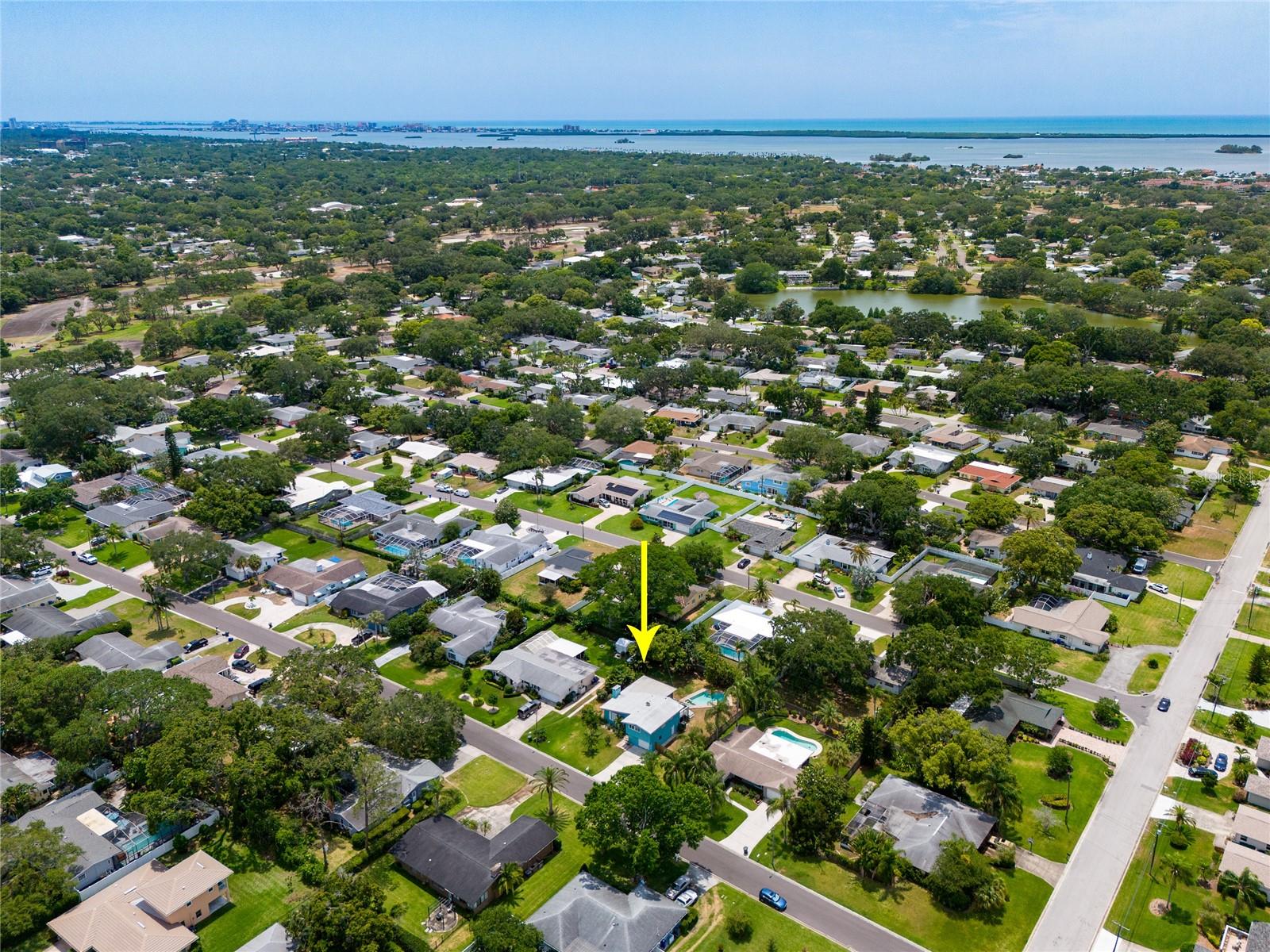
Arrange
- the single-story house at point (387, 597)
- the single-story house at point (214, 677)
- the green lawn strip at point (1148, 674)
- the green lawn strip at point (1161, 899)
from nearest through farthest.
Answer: the green lawn strip at point (1161, 899)
the single-story house at point (214, 677)
the green lawn strip at point (1148, 674)
the single-story house at point (387, 597)

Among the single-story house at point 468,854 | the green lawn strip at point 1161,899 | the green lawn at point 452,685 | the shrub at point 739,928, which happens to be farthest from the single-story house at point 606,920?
the green lawn strip at point 1161,899

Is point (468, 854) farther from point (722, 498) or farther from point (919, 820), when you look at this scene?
point (722, 498)

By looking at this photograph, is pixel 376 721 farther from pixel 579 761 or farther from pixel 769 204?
pixel 769 204

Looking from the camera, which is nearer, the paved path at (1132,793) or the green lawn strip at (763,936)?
the green lawn strip at (763,936)

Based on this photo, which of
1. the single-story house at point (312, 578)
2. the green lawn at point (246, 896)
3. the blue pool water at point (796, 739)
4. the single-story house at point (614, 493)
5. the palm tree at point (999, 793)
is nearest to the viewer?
the green lawn at point (246, 896)

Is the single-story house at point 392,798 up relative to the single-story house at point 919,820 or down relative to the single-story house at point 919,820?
down

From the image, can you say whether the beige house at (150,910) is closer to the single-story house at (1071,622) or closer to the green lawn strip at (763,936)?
the green lawn strip at (763,936)

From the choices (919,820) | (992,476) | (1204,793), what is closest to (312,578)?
(919,820)

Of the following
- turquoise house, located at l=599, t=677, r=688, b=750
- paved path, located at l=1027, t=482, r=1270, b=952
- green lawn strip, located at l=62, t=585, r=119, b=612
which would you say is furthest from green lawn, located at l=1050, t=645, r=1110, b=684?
green lawn strip, located at l=62, t=585, r=119, b=612
